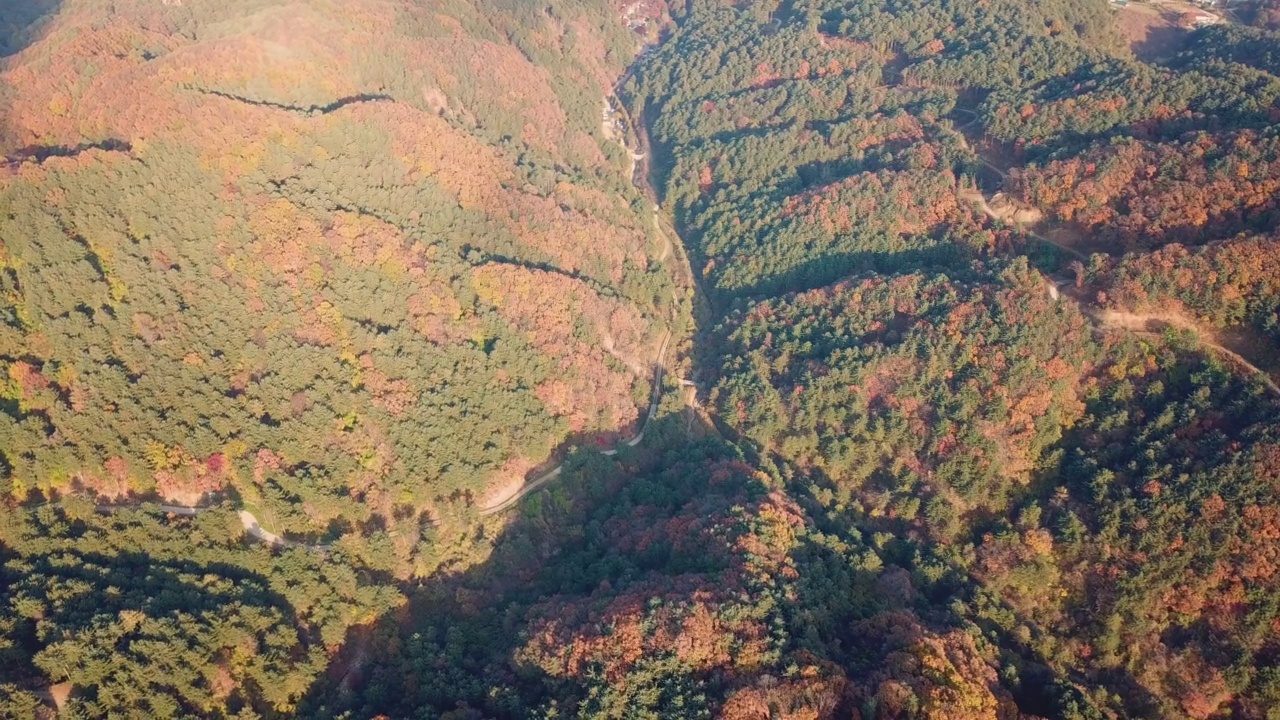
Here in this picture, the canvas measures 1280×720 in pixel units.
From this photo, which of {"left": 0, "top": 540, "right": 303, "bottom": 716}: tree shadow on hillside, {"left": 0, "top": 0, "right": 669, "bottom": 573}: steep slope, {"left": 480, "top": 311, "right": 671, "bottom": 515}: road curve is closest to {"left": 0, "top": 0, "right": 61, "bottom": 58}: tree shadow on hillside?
{"left": 0, "top": 0, "right": 669, "bottom": 573}: steep slope

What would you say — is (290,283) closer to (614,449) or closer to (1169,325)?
(614,449)

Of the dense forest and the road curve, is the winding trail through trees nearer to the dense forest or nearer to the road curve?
the road curve

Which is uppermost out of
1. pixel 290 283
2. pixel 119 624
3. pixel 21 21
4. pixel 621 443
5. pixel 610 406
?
pixel 21 21

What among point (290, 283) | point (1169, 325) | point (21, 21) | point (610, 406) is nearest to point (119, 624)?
point (290, 283)

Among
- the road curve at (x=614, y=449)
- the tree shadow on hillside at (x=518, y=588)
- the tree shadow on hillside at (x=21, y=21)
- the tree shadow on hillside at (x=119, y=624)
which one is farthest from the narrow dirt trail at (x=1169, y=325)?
the tree shadow on hillside at (x=21, y=21)

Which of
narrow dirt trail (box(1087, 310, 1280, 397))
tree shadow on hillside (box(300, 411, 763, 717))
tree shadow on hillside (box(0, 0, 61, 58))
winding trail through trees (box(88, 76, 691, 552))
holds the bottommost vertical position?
tree shadow on hillside (box(300, 411, 763, 717))

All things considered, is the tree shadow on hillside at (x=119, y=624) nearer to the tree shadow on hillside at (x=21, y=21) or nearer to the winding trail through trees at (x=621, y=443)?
the winding trail through trees at (x=621, y=443)
